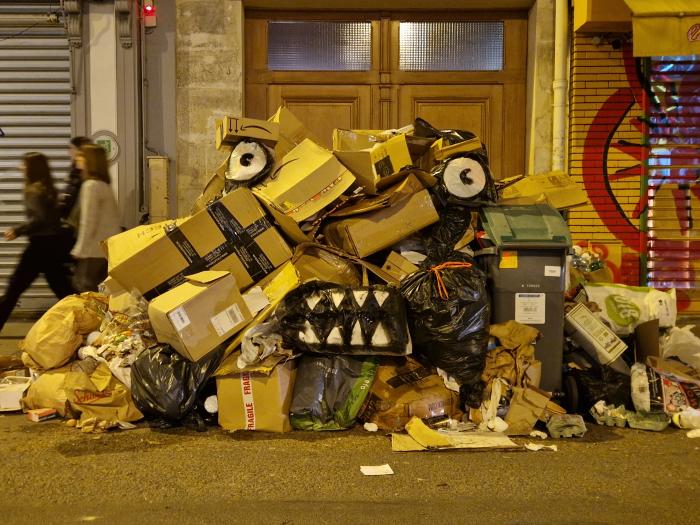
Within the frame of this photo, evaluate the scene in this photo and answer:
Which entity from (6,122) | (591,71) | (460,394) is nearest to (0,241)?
(6,122)

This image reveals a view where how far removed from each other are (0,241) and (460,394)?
597 centimetres

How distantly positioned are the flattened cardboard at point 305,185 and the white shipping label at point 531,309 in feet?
4.95

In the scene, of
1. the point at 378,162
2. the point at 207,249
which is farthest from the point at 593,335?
the point at 207,249

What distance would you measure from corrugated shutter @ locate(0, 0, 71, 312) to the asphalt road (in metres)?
4.15

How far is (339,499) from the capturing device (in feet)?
11.2

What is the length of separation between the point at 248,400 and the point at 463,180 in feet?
7.23

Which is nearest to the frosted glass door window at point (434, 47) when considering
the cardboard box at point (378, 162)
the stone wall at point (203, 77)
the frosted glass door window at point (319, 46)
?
the frosted glass door window at point (319, 46)

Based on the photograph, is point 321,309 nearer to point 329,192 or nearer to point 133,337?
point 329,192

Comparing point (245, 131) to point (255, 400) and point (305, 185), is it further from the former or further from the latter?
point (255, 400)

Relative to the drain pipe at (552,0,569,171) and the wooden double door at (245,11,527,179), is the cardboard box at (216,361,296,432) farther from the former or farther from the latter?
the drain pipe at (552,0,569,171)

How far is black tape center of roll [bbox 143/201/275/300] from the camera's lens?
15.8 ft

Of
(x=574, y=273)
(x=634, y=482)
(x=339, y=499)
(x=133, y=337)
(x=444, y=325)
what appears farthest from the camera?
(x=574, y=273)

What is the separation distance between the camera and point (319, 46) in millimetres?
7980

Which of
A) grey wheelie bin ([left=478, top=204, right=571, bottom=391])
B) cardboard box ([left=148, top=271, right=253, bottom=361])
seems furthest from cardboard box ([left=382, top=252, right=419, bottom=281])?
cardboard box ([left=148, top=271, right=253, bottom=361])
